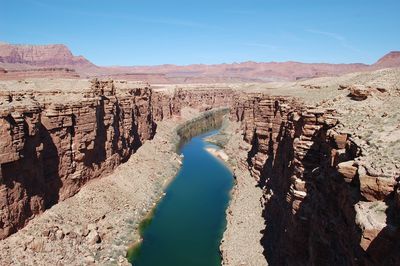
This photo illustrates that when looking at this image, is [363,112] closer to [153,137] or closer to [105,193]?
[105,193]

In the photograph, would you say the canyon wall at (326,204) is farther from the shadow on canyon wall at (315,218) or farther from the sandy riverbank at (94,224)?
the sandy riverbank at (94,224)

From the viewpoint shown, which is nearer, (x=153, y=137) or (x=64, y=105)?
(x=64, y=105)

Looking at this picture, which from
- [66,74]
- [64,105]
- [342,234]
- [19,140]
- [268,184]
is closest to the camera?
[342,234]

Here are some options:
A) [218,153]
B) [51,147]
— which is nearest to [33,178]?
[51,147]

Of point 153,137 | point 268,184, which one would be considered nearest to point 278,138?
point 268,184

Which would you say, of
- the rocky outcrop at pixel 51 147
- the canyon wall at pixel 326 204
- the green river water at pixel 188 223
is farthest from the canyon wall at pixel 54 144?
the canyon wall at pixel 326 204

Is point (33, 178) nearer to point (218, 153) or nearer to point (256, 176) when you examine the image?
point (256, 176)

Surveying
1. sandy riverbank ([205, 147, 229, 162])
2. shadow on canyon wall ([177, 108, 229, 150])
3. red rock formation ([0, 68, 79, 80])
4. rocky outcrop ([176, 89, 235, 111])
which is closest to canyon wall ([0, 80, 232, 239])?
sandy riverbank ([205, 147, 229, 162])
